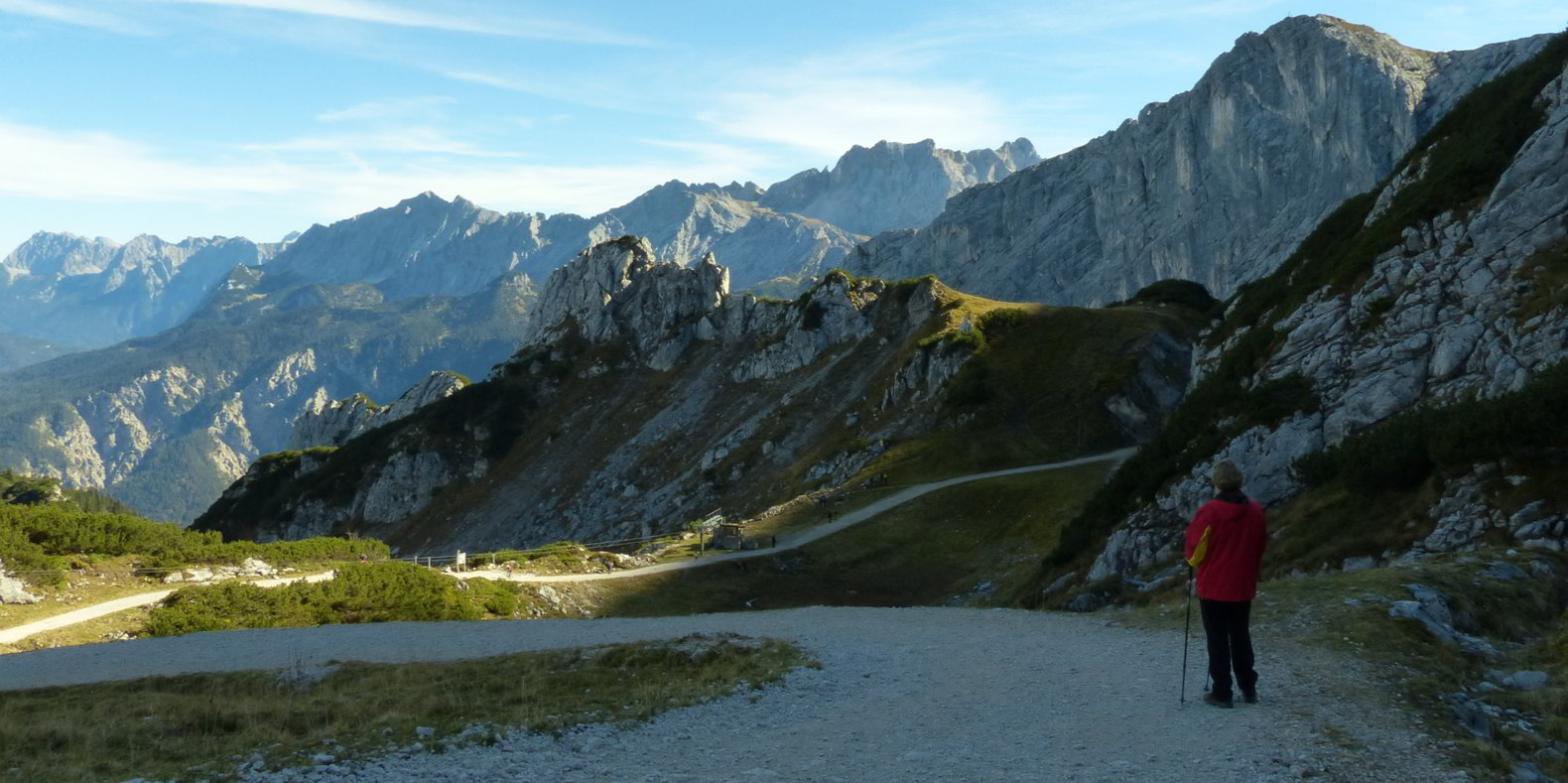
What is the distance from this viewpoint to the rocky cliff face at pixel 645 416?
82312 mm

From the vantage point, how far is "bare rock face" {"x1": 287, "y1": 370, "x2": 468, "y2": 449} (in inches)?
5861

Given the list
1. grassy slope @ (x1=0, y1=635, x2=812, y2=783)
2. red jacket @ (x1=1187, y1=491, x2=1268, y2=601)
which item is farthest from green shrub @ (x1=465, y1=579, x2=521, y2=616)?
red jacket @ (x1=1187, y1=491, x2=1268, y2=601)

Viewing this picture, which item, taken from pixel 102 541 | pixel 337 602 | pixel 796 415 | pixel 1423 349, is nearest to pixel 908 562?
pixel 1423 349

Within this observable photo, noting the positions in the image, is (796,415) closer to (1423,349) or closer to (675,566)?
Answer: (675,566)

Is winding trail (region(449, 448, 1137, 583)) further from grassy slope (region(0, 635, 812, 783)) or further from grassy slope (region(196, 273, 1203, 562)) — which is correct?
grassy slope (region(0, 635, 812, 783))

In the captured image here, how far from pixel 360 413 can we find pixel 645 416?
81.3 meters

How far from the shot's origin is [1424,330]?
31.6 meters

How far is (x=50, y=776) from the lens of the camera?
40.1 feet

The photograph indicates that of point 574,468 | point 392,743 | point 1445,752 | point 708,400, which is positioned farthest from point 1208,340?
point 574,468

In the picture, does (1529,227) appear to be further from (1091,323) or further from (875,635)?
(1091,323)

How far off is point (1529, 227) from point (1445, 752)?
89.5 ft

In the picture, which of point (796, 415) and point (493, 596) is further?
point (796, 415)

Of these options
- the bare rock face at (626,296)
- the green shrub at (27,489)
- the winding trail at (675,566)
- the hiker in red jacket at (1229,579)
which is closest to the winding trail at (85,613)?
the winding trail at (675,566)

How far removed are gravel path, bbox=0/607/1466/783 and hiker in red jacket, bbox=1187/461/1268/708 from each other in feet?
1.62
